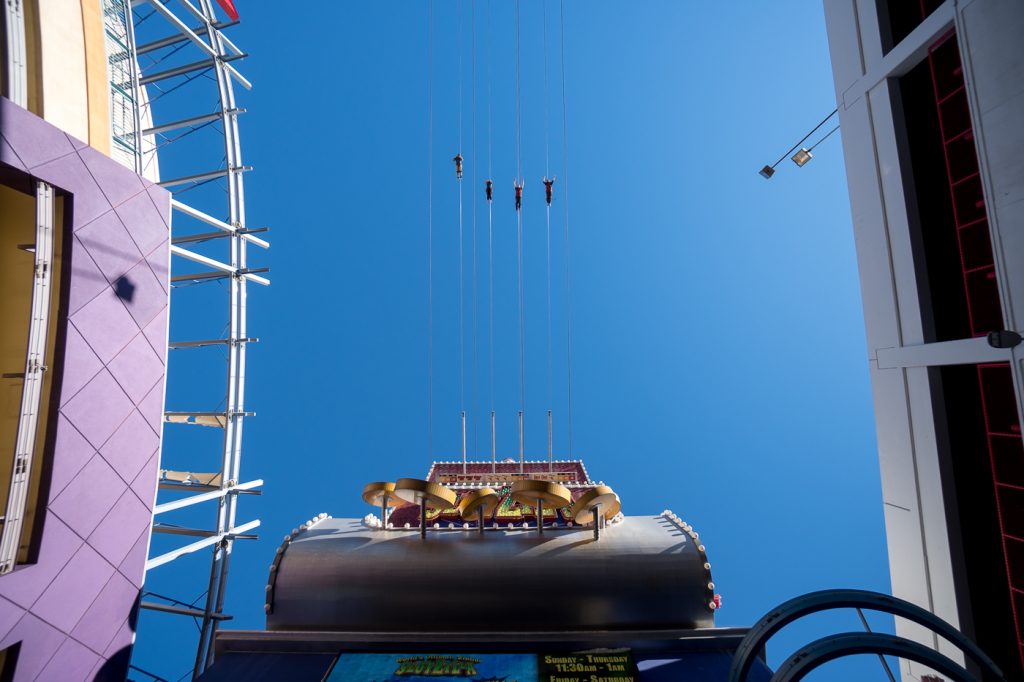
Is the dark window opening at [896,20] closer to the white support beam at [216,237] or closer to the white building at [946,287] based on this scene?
the white building at [946,287]

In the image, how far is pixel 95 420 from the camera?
10.1 metres

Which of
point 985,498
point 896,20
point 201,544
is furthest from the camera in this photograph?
point 201,544

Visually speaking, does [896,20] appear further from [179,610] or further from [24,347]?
[179,610]

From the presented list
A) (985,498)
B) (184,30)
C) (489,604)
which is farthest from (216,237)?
(985,498)

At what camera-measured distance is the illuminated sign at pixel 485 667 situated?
7.43 metres

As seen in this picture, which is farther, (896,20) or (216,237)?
(216,237)

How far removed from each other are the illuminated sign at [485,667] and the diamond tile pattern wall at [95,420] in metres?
6.16

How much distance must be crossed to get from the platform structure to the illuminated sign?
25 mm

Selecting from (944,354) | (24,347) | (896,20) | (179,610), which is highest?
(896,20)

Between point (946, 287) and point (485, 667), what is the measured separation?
10.1 meters

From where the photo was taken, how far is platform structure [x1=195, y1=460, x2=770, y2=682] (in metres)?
7.85

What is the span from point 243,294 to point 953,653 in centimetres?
2213

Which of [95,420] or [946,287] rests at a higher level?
[946,287]

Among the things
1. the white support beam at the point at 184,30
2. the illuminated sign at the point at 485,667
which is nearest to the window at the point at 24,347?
the illuminated sign at the point at 485,667
